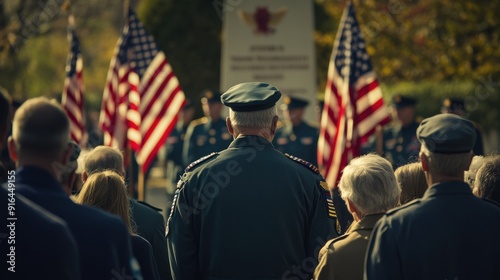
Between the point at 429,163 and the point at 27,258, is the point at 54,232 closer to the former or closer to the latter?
the point at 27,258

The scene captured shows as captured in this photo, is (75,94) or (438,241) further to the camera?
(75,94)

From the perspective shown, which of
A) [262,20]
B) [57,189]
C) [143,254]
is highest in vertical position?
[262,20]

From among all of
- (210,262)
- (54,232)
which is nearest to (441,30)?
(210,262)

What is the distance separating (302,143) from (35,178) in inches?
341

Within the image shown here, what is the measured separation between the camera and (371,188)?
170 inches

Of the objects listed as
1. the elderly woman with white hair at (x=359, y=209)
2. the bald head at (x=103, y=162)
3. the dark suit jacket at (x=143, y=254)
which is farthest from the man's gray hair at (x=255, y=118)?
the bald head at (x=103, y=162)

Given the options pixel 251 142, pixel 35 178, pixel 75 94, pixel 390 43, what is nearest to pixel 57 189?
pixel 35 178

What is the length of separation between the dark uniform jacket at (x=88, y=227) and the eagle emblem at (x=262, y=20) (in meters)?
11.0

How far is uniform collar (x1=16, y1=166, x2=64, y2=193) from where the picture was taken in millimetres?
3043

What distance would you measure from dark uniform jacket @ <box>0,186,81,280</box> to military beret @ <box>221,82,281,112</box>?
6.15ft

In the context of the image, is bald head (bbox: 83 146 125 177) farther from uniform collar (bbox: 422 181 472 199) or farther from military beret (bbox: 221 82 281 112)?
uniform collar (bbox: 422 181 472 199)

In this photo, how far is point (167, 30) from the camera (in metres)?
18.9

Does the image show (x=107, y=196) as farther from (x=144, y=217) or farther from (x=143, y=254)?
(x=144, y=217)

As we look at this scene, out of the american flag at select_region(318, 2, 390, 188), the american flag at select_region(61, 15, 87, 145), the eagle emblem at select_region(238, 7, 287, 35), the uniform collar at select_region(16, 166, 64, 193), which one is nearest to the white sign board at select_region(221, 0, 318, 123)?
the eagle emblem at select_region(238, 7, 287, 35)
